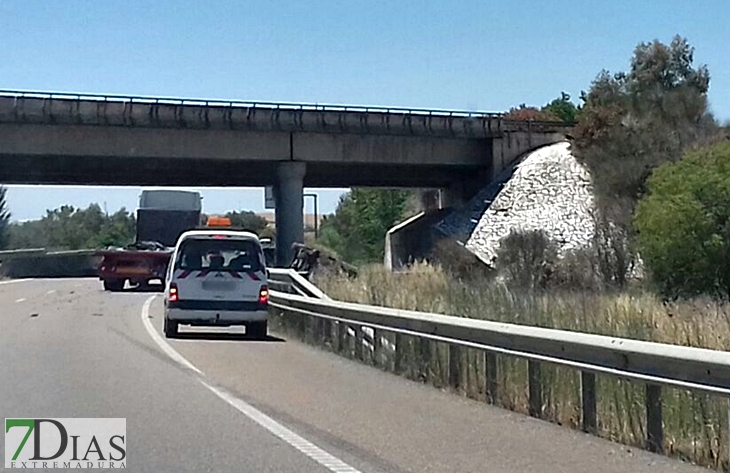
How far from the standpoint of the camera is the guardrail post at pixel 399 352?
16531 mm

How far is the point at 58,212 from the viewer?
163 meters

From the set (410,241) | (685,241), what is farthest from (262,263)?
(410,241)

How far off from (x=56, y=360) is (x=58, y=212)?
149735 mm

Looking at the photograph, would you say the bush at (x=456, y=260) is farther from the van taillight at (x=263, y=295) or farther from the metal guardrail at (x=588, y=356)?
the metal guardrail at (x=588, y=356)

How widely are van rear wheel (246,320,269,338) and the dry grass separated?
2.47 metres

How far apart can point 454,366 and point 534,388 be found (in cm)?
236

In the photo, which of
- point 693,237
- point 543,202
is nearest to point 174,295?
point 693,237

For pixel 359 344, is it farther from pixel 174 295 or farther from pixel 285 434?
pixel 285 434

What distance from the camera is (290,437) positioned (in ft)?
35.6

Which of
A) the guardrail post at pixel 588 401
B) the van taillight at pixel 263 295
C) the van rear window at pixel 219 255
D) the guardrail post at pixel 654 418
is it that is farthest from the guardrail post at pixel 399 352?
the guardrail post at pixel 654 418

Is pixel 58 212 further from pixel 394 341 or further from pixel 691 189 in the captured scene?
pixel 394 341

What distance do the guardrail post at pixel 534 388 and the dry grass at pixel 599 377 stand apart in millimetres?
86

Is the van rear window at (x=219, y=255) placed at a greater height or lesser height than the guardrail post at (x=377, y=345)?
greater

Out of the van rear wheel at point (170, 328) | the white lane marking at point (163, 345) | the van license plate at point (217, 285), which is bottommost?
the white lane marking at point (163, 345)
